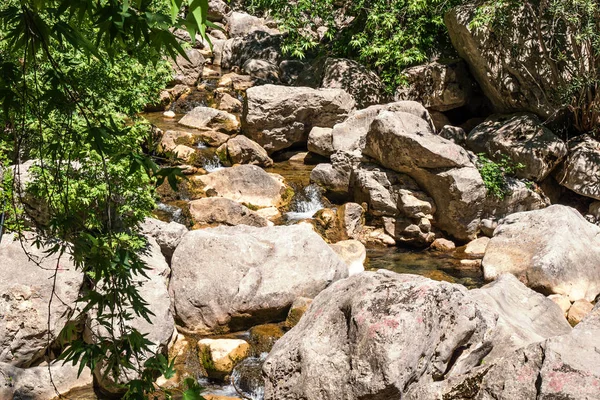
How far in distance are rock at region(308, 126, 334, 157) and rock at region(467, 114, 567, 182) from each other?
3375 millimetres

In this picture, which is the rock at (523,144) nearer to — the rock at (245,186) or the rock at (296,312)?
the rock at (245,186)

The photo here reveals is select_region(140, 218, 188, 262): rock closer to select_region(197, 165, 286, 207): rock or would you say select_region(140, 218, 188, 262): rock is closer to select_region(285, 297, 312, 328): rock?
select_region(285, 297, 312, 328): rock

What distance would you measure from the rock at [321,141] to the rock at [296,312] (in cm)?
719

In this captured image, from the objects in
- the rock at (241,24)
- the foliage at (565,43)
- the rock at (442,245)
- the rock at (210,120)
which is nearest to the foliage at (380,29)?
the foliage at (565,43)

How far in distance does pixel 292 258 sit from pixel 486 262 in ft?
12.6

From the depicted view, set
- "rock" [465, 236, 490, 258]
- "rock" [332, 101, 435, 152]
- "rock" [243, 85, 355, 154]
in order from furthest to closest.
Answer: "rock" [243, 85, 355, 154]
"rock" [332, 101, 435, 152]
"rock" [465, 236, 490, 258]

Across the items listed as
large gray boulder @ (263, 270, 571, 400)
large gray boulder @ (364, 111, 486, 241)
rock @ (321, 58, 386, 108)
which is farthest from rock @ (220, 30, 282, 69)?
large gray boulder @ (263, 270, 571, 400)

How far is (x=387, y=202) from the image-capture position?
1414cm

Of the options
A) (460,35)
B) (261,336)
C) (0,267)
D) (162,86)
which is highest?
(460,35)

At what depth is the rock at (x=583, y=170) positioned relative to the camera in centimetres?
1441

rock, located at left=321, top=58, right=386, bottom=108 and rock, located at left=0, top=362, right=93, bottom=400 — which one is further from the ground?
rock, located at left=321, top=58, right=386, bottom=108

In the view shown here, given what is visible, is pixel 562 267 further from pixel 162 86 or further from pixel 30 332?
pixel 30 332

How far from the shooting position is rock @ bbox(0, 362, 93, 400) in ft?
25.8

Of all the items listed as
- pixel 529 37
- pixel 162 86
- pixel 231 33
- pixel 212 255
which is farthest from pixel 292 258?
pixel 231 33
